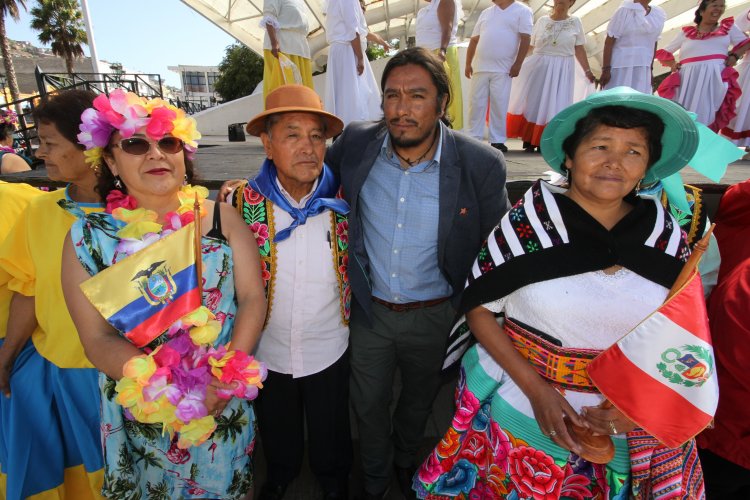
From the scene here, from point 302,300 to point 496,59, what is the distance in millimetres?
4859

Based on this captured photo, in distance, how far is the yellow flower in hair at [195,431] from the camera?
1463 millimetres

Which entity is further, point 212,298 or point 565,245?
point 212,298

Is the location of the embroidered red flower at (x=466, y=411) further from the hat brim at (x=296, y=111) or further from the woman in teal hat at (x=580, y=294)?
the hat brim at (x=296, y=111)

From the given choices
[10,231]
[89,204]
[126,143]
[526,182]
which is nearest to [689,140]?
[526,182]

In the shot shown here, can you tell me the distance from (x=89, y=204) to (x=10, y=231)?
16.0 inches

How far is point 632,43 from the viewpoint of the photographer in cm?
538

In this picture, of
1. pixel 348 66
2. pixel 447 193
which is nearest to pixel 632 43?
pixel 348 66

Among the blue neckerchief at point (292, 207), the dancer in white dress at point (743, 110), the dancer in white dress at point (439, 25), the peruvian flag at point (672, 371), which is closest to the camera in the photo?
the peruvian flag at point (672, 371)

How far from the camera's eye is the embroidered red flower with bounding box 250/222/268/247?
1884 millimetres

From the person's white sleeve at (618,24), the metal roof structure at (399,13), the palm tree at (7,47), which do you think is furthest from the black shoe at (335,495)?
the palm tree at (7,47)

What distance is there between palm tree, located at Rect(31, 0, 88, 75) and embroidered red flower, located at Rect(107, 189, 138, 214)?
37.4 m

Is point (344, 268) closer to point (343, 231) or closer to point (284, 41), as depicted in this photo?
point (343, 231)

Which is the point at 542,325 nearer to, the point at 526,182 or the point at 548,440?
the point at 548,440

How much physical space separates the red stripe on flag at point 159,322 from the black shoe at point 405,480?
1.73m
